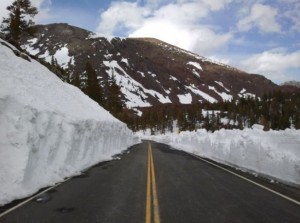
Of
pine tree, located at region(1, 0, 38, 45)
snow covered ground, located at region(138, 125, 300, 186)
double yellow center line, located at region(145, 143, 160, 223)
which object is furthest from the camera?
pine tree, located at region(1, 0, 38, 45)

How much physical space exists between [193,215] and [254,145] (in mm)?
10003

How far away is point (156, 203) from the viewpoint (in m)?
9.02

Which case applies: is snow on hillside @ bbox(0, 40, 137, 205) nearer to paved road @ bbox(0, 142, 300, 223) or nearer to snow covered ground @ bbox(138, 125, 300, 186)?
paved road @ bbox(0, 142, 300, 223)

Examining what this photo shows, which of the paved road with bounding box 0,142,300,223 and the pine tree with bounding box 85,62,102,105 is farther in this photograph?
the pine tree with bounding box 85,62,102,105

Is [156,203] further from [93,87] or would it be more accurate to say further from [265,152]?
[93,87]

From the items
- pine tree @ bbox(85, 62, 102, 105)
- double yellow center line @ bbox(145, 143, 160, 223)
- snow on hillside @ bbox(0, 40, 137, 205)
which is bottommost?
double yellow center line @ bbox(145, 143, 160, 223)

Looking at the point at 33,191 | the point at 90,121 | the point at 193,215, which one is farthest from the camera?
the point at 90,121

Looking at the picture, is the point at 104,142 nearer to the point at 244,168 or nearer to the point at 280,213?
the point at 244,168

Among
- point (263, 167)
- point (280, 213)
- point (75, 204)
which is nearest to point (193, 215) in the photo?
point (280, 213)

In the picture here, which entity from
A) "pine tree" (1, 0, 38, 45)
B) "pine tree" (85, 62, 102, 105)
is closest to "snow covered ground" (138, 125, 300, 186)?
"pine tree" (1, 0, 38, 45)

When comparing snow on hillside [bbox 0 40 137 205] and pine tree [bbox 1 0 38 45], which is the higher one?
pine tree [bbox 1 0 38 45]

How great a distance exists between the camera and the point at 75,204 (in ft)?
29.2

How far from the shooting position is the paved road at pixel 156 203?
7641 millimetres

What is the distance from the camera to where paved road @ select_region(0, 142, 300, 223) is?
7.64 meters
